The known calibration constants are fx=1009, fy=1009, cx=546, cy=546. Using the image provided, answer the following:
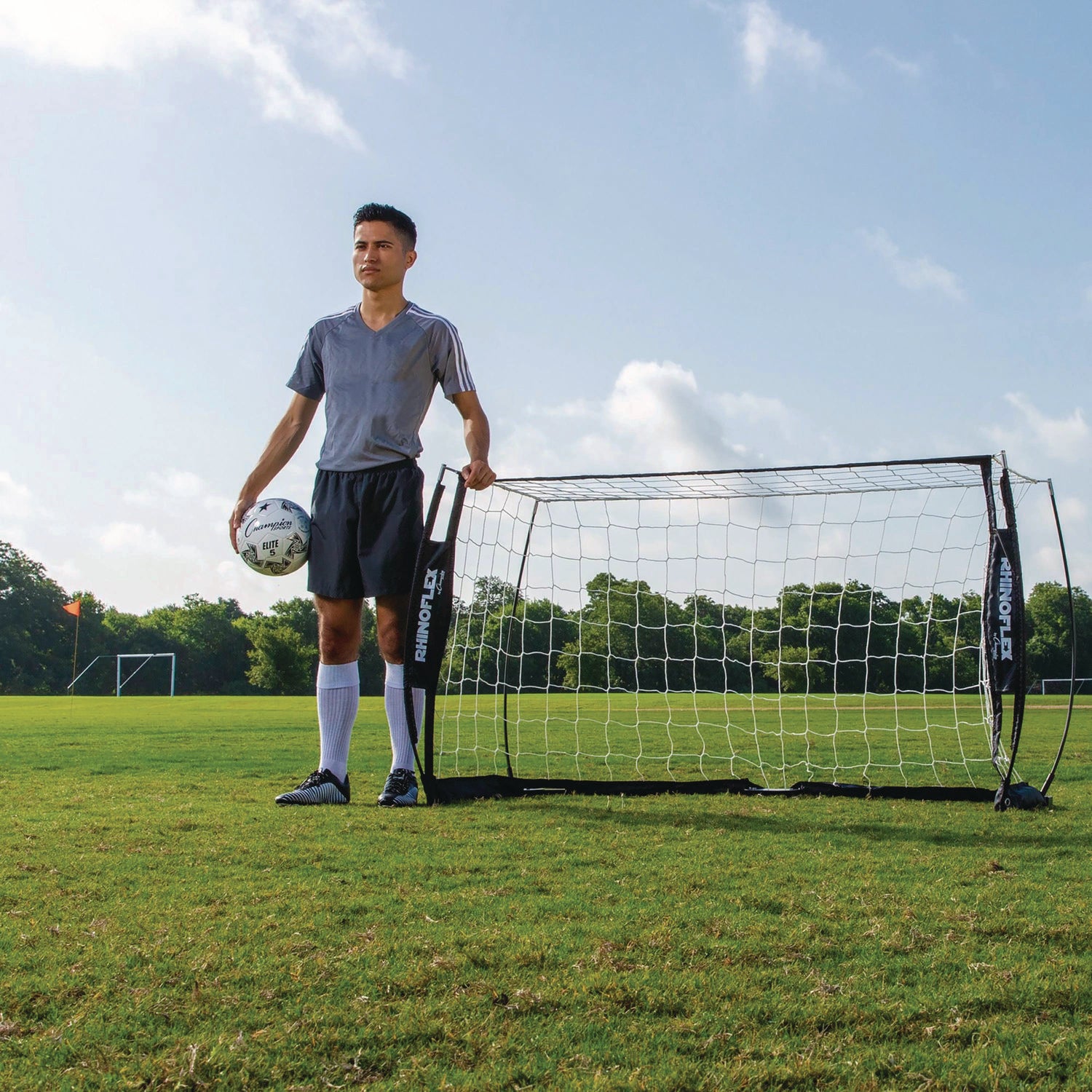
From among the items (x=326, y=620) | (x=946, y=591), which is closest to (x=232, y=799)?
(x=326, y=620)

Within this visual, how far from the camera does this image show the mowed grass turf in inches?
60.4

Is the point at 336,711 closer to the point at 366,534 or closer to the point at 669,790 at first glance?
the point at 366,534

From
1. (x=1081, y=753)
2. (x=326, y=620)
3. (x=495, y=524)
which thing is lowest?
(x=1081, y=753)

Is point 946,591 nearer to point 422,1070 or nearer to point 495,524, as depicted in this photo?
point 495,524

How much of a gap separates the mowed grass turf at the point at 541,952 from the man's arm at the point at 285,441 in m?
1.67

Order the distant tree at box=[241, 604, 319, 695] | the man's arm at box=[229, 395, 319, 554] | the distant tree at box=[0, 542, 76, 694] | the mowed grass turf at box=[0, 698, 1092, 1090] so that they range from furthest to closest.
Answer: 1. the distant tree at box=[0, 542, 76, 694]
2. the distant tree at box=[241, 604, 319, 695]
3. the man's arm at box=[229, 395, 319, 554]
4. the mowed grass turf at box=[0, 698, 1092, 1090]

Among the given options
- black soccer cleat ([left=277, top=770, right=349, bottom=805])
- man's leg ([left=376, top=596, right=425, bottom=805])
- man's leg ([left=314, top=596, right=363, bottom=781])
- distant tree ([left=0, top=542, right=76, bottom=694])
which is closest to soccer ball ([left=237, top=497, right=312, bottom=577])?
man's leg ([left=314, top=596, right=363, bottom=781])

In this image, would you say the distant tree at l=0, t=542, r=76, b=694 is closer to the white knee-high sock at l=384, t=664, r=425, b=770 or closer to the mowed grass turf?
the white knee-high sock at l=384, t=664, r=425, b=770

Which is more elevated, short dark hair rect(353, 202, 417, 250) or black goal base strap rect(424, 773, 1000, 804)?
short dark hair rect(353, 202, 417, 250)

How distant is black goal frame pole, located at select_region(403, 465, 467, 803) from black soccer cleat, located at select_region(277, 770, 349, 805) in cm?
37

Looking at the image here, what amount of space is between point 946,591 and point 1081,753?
69.4 inches

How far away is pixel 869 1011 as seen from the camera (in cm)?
174

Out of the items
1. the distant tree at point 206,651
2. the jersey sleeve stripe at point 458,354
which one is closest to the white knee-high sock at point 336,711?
the jersey sleeve stripe at point 458,354

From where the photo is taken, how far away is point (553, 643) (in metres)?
13.2
